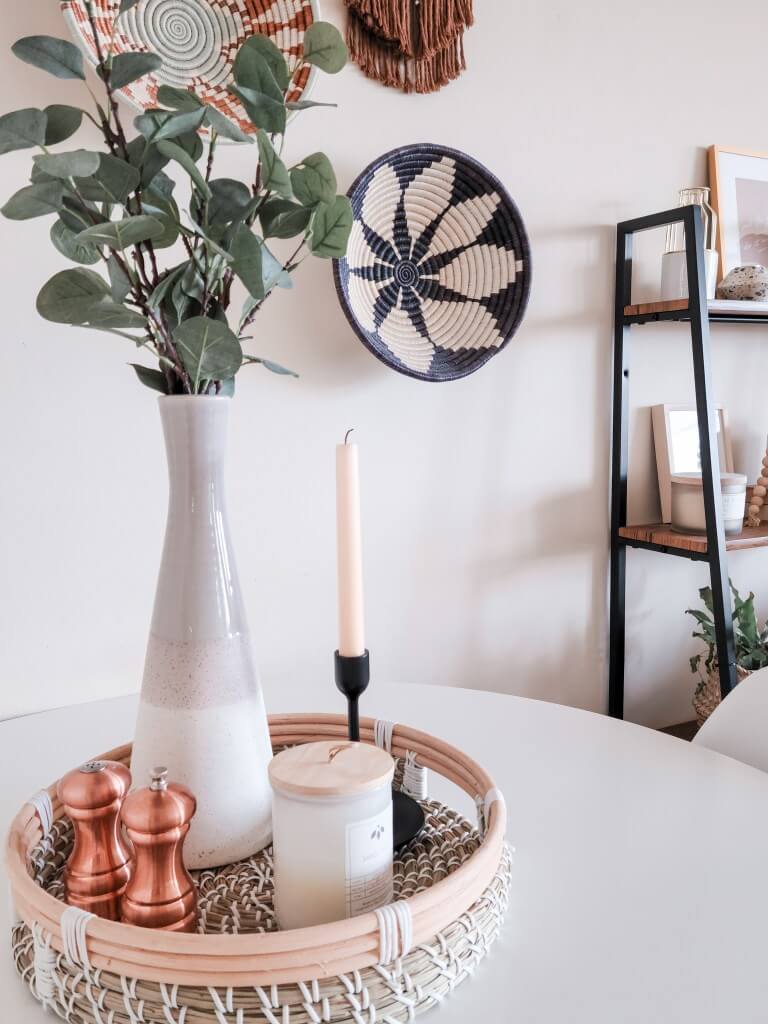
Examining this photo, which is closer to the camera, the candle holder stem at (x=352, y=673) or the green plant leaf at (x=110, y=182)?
the green plant leaf at (x=110, y=182)

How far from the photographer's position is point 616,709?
1.80 meters

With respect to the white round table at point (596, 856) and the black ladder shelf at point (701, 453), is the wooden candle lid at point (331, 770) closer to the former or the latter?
the white round table at point (596, 856)

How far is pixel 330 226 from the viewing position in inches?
24.1

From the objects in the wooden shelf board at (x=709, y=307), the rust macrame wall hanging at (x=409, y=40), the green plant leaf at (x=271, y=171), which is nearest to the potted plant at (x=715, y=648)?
the wooden shelf board at (x=709, y=307)

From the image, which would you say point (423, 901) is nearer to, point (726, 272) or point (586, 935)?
point (586, 935)

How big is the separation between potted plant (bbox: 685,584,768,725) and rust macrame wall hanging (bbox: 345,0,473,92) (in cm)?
118

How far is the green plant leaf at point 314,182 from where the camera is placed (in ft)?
1.95

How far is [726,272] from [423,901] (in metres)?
1.65

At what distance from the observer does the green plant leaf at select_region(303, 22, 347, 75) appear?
0.63m

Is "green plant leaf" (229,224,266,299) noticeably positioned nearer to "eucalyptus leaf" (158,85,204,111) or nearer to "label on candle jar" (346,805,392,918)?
"eucalyptus leaf" (158,85,204,111)

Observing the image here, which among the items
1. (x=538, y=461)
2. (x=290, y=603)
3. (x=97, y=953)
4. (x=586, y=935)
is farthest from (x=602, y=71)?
(x=97, y=953)

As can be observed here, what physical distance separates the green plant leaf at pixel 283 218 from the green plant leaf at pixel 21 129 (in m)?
0.16

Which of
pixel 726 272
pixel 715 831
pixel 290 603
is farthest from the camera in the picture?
pixel 726 272

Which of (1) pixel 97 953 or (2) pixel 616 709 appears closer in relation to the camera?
(1) pixel 97 953
